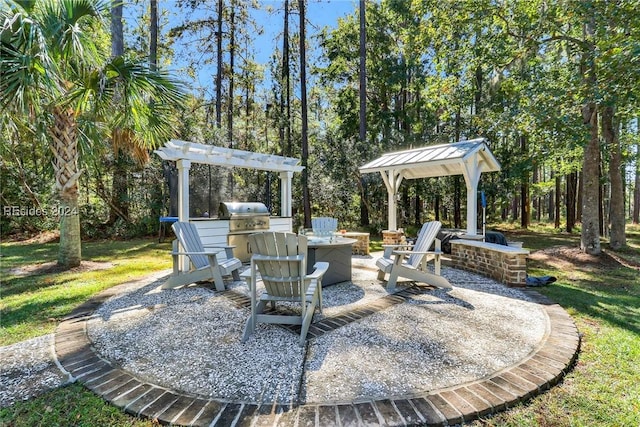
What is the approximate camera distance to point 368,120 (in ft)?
52.7

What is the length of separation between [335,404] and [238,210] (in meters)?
5.11

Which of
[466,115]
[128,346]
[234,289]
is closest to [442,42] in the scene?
[466,115]

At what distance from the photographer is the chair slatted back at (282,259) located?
9.46ft

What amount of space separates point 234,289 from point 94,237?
980cm

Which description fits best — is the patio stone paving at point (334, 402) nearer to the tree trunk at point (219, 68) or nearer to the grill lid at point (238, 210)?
the grill lid at point (238, 210)

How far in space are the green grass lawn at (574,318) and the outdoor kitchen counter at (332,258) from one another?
299cm

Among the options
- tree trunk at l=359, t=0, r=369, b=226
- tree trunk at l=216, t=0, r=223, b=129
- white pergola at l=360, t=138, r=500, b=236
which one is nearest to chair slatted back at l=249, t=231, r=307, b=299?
white pergola at l=360, t=138, r=500, b=236

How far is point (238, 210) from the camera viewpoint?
651 centimetres

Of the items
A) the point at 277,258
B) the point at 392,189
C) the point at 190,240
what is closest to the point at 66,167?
the point at 190,240

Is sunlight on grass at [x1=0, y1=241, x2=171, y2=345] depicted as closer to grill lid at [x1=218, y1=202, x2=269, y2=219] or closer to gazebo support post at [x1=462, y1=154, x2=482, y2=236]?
grill lid at [x1=218, y1=202, x2=269, y2=219]

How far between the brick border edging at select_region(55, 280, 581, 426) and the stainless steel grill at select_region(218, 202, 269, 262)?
12.9ft

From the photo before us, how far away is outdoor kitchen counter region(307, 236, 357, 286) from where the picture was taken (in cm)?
479

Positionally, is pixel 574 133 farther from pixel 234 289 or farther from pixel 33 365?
pixel 33 365

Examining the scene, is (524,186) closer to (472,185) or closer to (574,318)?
(472,185)
